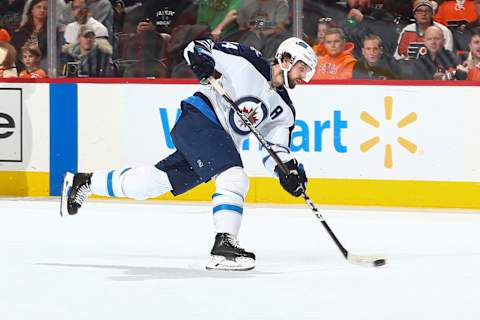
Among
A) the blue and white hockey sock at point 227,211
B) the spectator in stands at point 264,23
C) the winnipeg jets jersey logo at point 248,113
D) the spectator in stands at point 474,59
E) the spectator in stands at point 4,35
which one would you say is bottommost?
the blue and white hockey sock at point 227,211

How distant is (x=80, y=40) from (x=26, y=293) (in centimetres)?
378

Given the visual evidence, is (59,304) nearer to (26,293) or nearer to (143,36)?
(26,293)

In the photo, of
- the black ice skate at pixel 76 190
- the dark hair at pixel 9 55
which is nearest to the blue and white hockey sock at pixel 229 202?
the black ice skate at pixel 76 190

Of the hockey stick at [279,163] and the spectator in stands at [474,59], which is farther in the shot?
the spectator in stands at [474,59]

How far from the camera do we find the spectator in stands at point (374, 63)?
7090 mm

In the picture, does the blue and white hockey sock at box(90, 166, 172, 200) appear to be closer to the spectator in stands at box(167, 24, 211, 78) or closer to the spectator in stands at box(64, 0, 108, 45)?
the spectator in stands at box(167, 24, 211, 78)

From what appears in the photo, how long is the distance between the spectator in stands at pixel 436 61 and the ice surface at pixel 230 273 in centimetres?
79

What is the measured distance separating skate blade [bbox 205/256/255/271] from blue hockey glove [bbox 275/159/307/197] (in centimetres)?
33

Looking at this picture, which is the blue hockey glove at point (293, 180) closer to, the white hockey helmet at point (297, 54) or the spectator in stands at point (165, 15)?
the white hockey helmet at point (297, 54)

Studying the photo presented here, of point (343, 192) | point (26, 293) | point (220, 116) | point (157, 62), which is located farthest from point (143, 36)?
point (26, 293)

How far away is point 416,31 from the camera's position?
705 centimetres

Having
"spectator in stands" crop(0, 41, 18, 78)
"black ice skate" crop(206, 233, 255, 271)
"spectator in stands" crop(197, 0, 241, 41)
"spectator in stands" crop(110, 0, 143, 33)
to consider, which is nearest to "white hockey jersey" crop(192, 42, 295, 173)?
"black ice skate" crop(206, 233, 255, 271)

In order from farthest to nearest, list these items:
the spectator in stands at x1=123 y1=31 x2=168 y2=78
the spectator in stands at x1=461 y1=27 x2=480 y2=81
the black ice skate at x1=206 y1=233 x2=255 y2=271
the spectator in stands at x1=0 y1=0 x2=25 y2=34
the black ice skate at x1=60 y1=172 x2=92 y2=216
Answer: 1. the spectator in stands at x1=0 y1=0 x2=25 y2=34
2. the spectator in stands at x1=123 y1=31 x2=168 y2=78
3. the spectator in stands at x1=461 y1=27 x2=480 y2=81
4. the black ice skate at x1=60 y1=172 x2=92 y2=216
5. the black ice skate at x1=206 y1=233 x2=255 y2=271

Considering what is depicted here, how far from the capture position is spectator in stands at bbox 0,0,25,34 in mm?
7758
